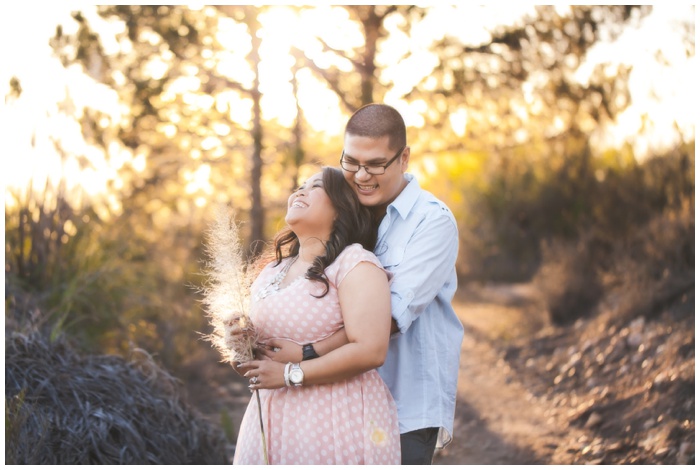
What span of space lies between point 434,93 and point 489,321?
3158 mm

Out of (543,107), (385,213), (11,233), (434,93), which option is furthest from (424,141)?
(385,213)

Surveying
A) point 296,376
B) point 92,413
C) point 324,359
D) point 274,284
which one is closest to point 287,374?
point 296,376

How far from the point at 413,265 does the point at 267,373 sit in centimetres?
62

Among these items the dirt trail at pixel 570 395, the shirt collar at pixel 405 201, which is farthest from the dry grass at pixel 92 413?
the shirt collar at pixel 405 201

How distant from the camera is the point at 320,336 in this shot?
272 centimetres

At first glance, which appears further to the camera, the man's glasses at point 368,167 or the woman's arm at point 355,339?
the man's glasses at point 368,167

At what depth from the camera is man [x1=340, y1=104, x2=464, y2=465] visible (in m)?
2.92

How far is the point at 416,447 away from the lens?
9.63 feet

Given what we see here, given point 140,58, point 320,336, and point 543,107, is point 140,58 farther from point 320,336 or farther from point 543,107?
point 320,336

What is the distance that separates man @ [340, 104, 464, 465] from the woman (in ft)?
0.45

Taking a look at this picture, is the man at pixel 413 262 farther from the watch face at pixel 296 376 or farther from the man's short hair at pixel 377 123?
the watch face at pixel 296 376

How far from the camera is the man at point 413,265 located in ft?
9.53

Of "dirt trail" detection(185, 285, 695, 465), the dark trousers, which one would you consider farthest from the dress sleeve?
"dirt trail" detection(185, 285, 695, 465)

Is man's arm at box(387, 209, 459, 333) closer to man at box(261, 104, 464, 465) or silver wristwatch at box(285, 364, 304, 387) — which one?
man at box(261, 104, 464, 465)
